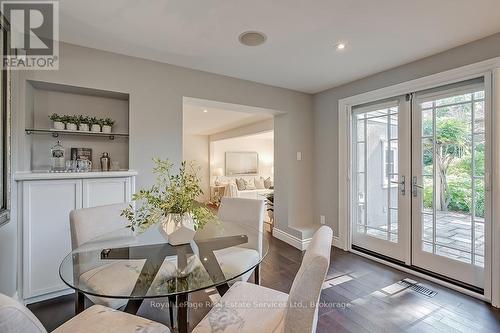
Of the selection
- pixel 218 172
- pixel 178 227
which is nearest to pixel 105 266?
pixel 178 227

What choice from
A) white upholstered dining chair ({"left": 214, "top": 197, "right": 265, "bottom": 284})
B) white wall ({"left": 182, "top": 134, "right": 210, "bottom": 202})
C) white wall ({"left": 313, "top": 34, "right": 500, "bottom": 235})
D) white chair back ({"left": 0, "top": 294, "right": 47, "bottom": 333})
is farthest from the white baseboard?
white wall ({"left": 182, "top": 134, "right": 210, "bottom": 202})

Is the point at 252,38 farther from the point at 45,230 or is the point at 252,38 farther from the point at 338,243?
the point at 338,243

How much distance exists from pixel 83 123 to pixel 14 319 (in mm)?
2250

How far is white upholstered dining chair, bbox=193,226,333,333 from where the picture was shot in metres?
0.96

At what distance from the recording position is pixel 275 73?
3170 mm

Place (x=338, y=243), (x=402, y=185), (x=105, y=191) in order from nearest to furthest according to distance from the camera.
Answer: (x=105, y=191)
(x=402, y=185)
(x=338, y=243)

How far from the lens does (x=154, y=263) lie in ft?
5.10

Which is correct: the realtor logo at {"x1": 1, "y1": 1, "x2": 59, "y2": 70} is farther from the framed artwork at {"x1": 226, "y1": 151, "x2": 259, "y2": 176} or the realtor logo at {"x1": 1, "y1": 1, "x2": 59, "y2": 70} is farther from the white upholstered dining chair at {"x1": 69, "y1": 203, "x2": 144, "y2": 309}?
the framed artwork at {"x1": 226, "y1": 151, "x2": 259, "y2": 176}

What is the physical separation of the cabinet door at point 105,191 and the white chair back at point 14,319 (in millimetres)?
1698

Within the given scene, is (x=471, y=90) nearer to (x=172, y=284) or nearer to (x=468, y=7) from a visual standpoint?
(x=468, y=7)

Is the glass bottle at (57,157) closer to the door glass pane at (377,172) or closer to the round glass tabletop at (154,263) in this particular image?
the round glass tabletop at (154,263)

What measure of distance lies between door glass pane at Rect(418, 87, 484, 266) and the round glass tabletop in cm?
207

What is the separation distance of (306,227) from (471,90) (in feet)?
8.42

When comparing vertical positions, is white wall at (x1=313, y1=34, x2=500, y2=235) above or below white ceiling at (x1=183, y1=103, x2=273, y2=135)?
below
